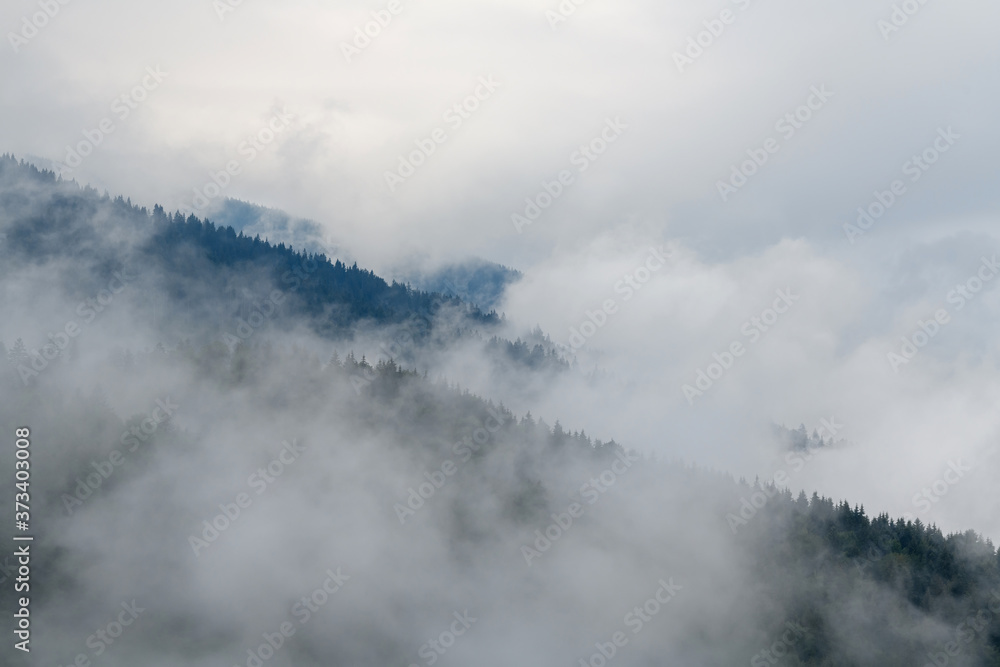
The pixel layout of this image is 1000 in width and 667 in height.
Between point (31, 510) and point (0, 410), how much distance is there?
2162cm

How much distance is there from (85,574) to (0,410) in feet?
127

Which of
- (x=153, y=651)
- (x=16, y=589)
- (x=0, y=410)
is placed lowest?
(x=153, y=651)

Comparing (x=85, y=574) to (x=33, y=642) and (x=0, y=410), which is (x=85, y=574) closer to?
(x=33, y=642)

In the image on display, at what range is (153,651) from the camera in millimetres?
192750

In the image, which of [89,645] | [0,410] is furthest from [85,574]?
[0,410]

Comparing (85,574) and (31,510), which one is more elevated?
(31,510)

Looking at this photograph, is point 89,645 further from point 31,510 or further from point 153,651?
point 31,510

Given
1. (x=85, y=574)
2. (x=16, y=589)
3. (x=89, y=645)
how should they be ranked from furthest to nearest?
(x=85, y=574)
(x=89, y=645)
(x=16, y=589)

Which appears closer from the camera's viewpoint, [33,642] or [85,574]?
[33,642]

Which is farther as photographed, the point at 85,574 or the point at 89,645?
the point at 85,574

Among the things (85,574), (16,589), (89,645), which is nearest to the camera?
(16,589)

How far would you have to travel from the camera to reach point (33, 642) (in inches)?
6821

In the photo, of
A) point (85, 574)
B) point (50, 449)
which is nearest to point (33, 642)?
point (85, 574)

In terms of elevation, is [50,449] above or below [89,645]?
above
